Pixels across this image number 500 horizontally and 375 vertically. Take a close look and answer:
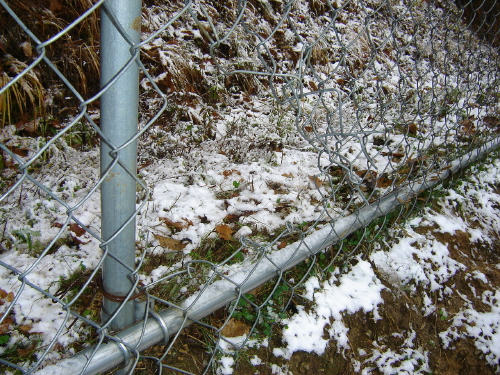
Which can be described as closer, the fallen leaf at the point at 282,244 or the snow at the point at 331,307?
the snow at the point at 331,307

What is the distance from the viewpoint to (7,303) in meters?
1.34

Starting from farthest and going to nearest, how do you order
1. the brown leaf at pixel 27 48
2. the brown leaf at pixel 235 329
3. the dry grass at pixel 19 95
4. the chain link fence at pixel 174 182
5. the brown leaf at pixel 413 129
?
the brown leaf at pixel 413 129
the brown leaf at pixel 27 48
the dry grass at pixel 19 95
the brown leaf at pixel 235 329
the chain link fence at pixel 174 182

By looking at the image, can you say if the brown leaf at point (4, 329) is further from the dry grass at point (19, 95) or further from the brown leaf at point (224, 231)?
the dry grass at point (19, 95)

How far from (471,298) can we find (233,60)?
124 inches

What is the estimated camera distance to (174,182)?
2176 mm

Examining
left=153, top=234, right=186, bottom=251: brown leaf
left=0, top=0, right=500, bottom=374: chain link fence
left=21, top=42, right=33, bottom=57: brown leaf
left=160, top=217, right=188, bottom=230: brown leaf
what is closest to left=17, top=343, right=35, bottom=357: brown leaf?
left=0, top=0, right=500, bottom=374: chain link fence

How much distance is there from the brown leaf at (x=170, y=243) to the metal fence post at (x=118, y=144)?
2.38 ft

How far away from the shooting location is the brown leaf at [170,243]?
1.68 meters

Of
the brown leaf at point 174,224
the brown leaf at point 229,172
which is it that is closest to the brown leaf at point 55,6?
the brown leaf at point 229,172

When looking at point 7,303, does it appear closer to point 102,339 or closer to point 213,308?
point 102,339

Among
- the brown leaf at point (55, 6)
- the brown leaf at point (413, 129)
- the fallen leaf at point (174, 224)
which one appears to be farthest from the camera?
the brown leaf at point (413, 129)

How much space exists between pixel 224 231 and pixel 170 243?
30 cm

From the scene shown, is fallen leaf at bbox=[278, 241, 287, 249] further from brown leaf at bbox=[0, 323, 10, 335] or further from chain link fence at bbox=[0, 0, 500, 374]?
brown leaf at bbox=[0, 323, 10, 335]

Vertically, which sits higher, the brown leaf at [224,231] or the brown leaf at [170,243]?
the brown leaf at [224,231]
